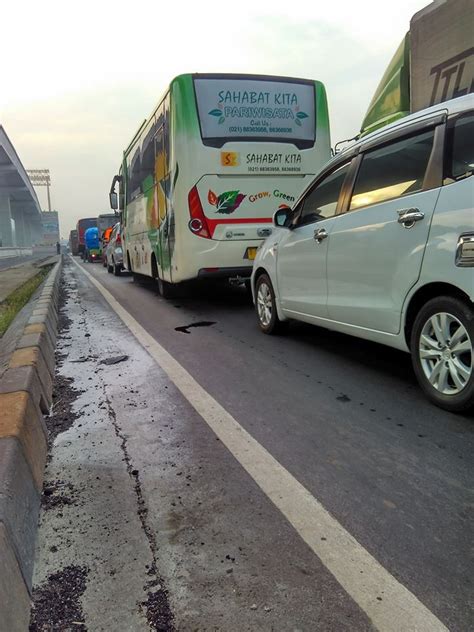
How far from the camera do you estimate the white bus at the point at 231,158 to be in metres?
7.67

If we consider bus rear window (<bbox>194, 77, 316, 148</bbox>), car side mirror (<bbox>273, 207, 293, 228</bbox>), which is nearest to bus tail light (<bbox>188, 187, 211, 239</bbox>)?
bus rear window (<bbox>194, 77, 316, 148</bbox>)

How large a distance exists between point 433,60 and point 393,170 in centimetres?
235

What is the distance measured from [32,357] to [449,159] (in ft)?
11.1

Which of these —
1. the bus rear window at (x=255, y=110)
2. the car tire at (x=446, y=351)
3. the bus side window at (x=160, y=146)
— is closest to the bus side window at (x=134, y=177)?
the bus side window at (x=160, y=146)

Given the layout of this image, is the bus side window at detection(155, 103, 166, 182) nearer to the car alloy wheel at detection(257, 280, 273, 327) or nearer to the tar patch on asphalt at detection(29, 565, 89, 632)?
the car alloy wheel at detection(257, 280, 273, 327)

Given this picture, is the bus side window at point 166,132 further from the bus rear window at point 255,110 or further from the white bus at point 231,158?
the bus rear window at point 255,110

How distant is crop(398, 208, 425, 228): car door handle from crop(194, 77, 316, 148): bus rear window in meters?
4.65

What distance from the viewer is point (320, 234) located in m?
4.88

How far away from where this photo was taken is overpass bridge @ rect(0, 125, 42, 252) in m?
37.9

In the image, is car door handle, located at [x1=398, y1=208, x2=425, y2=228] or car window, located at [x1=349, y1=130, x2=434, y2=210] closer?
car door handle, located at [x1=398, y1=208, x2=425, y2=228]

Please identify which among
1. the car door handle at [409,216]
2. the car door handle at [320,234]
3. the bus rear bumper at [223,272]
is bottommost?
the bus rear bumper at [223,272]

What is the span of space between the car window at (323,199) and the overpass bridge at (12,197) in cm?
3273

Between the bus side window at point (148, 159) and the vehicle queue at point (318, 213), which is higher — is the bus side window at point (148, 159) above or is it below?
above

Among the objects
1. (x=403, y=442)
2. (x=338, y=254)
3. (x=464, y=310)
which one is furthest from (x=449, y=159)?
(x=403, y=442)
